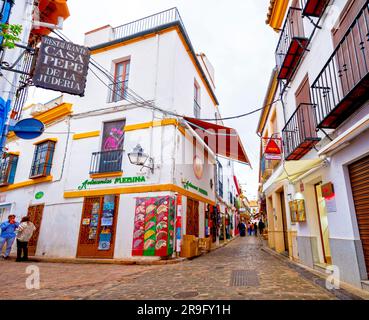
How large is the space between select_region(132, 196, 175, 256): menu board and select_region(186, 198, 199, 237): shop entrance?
188cm

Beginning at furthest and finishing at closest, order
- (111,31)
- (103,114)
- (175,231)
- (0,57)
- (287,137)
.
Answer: (111,31)
(103,114)
(175,231)
(287,137)
(0,57)

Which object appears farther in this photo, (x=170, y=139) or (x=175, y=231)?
(x=170, y=139)

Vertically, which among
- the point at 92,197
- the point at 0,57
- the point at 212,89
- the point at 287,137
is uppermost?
the point at 212,89

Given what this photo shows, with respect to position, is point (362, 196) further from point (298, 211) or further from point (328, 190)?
point (298, 211)

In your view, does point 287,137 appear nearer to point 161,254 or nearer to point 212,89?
point 161,254

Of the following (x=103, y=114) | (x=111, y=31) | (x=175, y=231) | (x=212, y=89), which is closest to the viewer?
(x=175, y=231)

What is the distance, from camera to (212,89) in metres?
16.2

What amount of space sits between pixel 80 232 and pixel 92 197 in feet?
4.88

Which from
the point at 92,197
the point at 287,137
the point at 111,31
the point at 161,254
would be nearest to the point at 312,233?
the point at 287,137

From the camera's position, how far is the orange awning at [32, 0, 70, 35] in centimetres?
915

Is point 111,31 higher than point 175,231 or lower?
higher

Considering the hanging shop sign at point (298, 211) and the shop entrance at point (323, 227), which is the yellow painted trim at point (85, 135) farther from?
the shop entrance at point (323, 227)

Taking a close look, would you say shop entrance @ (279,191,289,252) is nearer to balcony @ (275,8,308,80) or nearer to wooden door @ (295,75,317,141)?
wooden door @ (295,75,317,141)

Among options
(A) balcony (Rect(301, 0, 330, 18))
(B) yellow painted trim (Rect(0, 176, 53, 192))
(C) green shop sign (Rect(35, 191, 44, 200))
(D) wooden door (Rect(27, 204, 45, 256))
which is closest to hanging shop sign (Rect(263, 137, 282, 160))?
(A) balcony (Rect(301, 0, 330, 18))
